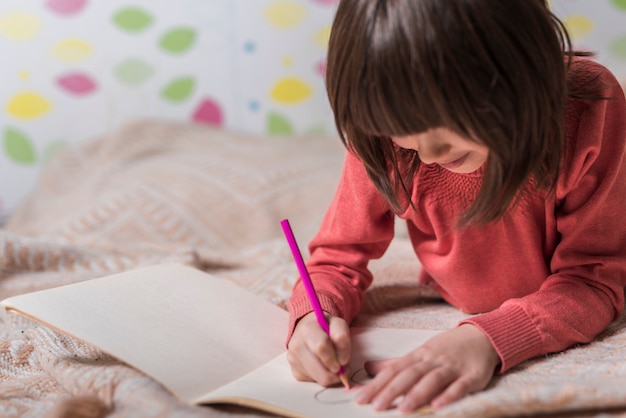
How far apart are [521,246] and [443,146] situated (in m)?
0.24

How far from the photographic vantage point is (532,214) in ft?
2.59

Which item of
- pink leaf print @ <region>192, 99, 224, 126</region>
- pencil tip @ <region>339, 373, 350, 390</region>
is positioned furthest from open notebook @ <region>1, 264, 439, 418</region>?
pink leaf print @ <region>192, 99, 224, 126</region>

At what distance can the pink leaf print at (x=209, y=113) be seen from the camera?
69.9 inches

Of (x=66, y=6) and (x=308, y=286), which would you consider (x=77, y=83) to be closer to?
(x=66, y=6)

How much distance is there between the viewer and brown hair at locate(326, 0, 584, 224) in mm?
567

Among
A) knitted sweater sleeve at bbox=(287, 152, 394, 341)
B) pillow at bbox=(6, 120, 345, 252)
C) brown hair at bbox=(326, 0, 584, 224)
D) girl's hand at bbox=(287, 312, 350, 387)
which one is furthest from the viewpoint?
pillow at bbox=(6, 120, 345, 252)

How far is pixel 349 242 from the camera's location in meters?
0.87

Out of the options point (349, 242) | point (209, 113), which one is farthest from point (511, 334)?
point (209, 113)

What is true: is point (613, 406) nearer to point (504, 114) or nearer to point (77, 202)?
point (504, 114)

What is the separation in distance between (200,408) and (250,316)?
200 millimetres

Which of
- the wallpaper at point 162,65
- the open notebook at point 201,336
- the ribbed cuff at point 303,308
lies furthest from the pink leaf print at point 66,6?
the ribbed cuff at point 303,308

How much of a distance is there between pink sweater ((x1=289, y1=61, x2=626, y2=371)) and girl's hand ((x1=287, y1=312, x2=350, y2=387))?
0.17 feet

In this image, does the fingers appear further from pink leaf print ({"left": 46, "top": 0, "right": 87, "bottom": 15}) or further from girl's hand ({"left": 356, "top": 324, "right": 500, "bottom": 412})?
pink leaf print ({"left": 46, "top": 0, "right": 87, "bottom": 15})

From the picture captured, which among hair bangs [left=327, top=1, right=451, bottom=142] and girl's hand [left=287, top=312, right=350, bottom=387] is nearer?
hair bangs [left=327, top=1, right=451, bottom=142]
